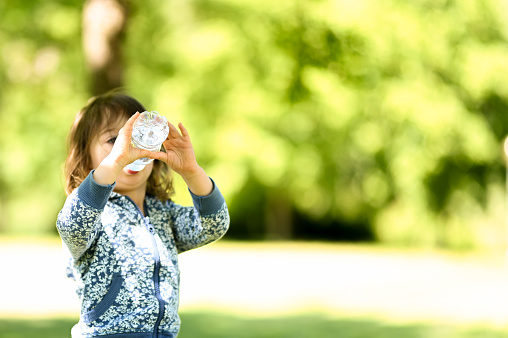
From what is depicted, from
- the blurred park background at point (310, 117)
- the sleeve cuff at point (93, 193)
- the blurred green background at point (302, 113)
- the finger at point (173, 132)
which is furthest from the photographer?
the blurred green background at point (302, 113)

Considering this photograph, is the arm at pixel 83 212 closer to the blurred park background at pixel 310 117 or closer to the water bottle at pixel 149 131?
the water bottle at pixel 149 131

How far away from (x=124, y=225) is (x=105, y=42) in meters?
5.74

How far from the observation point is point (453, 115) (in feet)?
57.9

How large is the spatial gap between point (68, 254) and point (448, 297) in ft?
31.1

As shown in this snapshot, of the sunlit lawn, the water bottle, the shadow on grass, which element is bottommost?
the water bottle

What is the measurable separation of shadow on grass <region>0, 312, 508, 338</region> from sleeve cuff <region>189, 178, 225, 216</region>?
4937 millimetres

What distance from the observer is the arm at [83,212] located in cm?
221

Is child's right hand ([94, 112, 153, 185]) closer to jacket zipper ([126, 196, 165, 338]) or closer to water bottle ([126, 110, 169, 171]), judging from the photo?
water bottle ([126, 110, 169, 171])

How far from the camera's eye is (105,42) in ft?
25.8

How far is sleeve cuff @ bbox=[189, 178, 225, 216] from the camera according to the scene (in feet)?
8.14

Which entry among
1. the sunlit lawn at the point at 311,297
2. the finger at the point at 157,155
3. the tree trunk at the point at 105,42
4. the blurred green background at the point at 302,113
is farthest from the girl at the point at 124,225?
the blurred green background at the point at 302,113

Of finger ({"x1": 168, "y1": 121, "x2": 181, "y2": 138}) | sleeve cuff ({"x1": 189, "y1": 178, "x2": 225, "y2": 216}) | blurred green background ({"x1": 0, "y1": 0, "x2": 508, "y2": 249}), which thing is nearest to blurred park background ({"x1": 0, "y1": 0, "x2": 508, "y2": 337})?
blurred green background ({"x1": 0, "y1": 0, "x2": 508, "y2": 249})

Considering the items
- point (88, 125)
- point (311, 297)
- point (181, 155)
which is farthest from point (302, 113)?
point (181, 155)

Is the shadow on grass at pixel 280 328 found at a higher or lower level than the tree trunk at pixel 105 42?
lower
